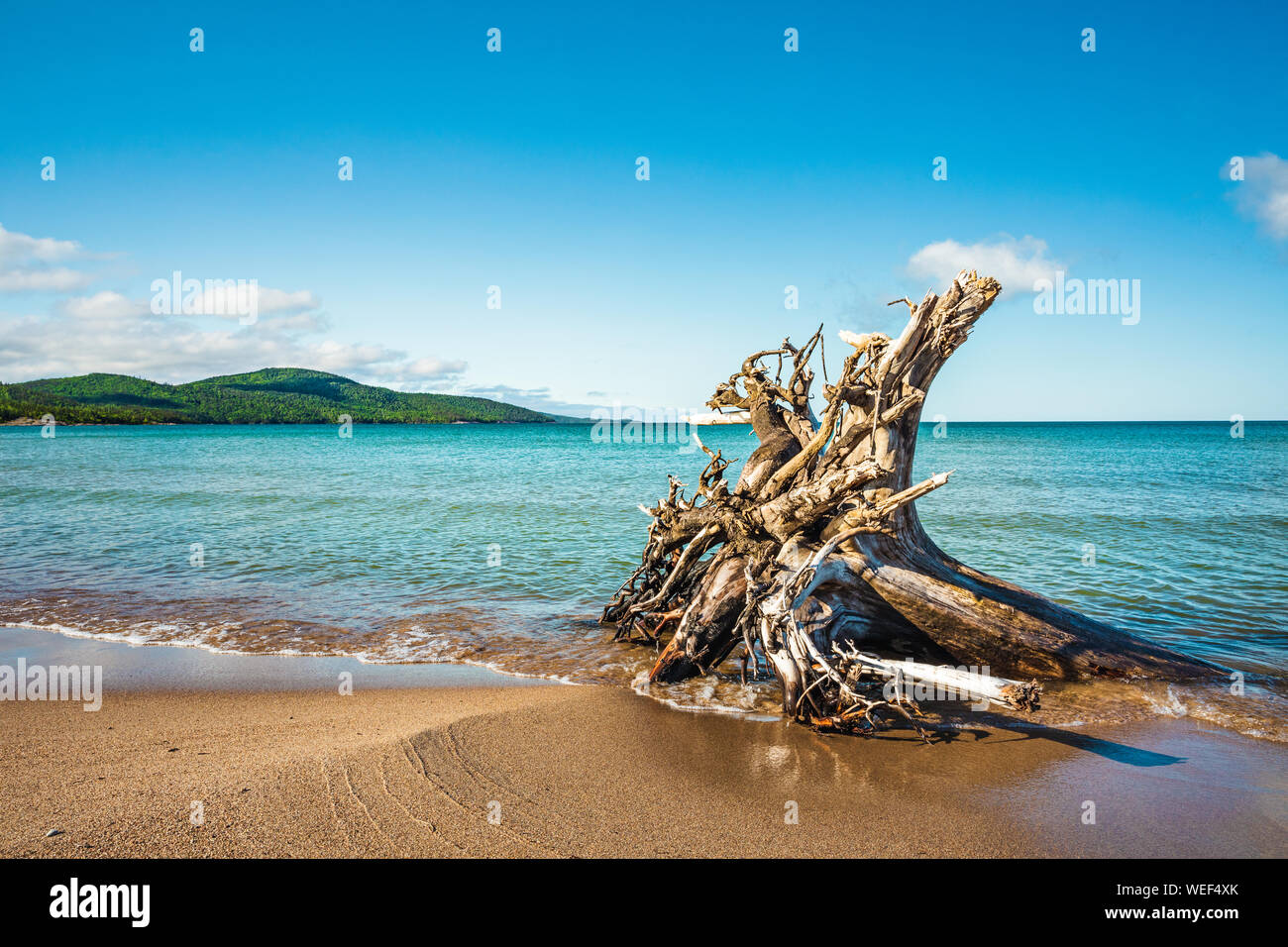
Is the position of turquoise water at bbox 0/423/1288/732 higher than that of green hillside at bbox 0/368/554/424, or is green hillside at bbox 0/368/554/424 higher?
green hillside at bbox 0/368/554/424

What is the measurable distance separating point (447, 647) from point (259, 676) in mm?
2161

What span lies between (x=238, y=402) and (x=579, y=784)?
17304cm

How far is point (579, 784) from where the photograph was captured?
5.32m


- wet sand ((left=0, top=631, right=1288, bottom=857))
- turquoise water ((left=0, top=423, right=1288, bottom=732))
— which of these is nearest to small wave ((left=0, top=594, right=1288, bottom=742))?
turquoise water ((left=0, top=423, right=1288, bottom=732))

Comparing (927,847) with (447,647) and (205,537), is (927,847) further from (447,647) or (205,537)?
(205,537)

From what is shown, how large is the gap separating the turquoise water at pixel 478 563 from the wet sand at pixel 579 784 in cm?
134

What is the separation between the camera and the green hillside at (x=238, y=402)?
119 m

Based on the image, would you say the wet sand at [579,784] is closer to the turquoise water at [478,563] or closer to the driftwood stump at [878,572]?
the driftwood stump at [878,572]

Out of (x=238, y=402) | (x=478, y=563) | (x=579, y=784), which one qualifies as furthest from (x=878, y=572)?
(x=238, y=402)

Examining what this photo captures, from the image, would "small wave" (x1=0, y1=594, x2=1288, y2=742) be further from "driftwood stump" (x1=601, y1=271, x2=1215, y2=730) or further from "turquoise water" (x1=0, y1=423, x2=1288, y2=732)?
"driftwood stump" (x1=601, y1=271, x2=1215, y2=730)

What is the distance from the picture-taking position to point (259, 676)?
26.0 feet

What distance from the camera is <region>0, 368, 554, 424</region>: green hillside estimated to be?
119188mm

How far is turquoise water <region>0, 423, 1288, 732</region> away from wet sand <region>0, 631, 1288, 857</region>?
134cm
